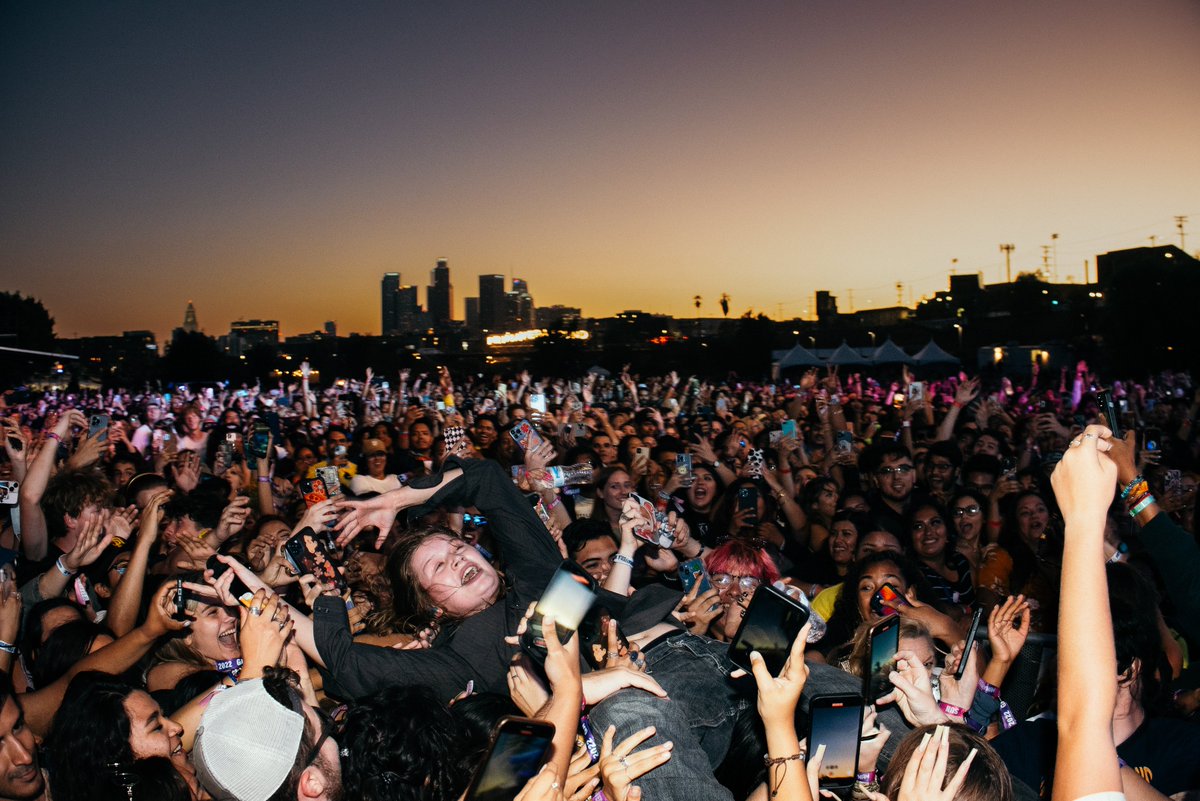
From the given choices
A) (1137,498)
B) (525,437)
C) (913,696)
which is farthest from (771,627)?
(525,437)

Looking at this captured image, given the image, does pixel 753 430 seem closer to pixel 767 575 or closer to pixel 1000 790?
pixel 767 575

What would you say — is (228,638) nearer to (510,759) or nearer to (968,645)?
(510,759)

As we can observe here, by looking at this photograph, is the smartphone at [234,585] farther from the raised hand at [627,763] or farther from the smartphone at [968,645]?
the smartphone at [968,645]

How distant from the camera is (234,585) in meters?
3.18

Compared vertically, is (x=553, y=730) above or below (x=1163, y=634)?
above

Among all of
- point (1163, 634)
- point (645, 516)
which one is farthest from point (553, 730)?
point (1163, 634)

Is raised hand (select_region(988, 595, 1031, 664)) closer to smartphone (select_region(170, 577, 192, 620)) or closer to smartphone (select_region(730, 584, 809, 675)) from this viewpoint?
smartphone (select_region(730, 584, 809, 675))

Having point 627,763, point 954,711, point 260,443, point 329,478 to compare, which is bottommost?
point 954,711

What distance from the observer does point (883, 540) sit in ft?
17.9

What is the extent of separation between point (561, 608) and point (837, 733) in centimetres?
83

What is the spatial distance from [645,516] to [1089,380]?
21555 mm

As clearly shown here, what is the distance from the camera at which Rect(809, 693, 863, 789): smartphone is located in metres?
2.09

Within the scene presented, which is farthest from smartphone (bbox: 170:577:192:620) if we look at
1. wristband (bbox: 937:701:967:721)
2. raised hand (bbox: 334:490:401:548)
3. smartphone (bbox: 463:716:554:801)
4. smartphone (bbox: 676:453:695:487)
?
smartphone (bbox: 676:453:695:487)

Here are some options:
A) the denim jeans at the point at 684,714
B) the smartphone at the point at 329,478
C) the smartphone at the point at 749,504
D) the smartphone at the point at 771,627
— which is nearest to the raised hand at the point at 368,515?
the denim jeans at the point at 684,714
